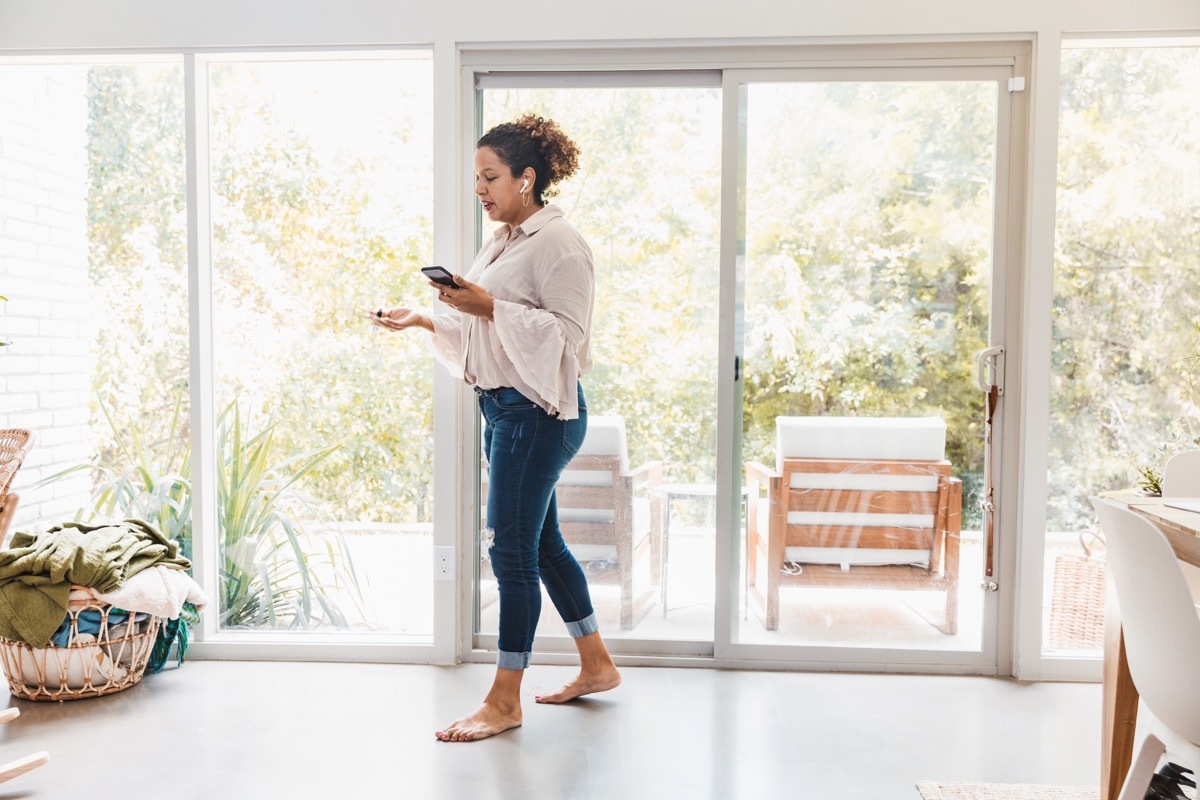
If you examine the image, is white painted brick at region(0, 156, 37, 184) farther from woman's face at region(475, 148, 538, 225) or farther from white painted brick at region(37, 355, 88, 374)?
woman's face at region(475, 148, 538, 225)

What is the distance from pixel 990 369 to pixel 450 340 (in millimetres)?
1701

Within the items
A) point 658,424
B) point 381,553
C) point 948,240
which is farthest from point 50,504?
point 948,240

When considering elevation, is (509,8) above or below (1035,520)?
above

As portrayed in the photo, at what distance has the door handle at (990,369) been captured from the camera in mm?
2908

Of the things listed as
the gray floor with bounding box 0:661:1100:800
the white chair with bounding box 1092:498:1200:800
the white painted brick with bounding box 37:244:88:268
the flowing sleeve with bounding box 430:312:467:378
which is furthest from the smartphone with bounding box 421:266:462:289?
the white painted brick with bounding box 37:244:88:268

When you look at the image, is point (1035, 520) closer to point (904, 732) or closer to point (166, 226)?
point (904, 732)

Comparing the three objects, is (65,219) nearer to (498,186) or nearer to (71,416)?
(71,416)

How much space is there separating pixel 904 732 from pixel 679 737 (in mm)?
602

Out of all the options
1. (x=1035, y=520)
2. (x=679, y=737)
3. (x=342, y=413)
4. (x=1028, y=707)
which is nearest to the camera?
(x=679, y=737)

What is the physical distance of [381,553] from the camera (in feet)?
10.2

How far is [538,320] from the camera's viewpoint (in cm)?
228

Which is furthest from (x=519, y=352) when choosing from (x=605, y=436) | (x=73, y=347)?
(x=73, y=347)

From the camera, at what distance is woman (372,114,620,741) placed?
229cm

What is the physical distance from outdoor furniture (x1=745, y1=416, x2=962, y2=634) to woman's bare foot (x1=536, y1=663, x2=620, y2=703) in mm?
617
